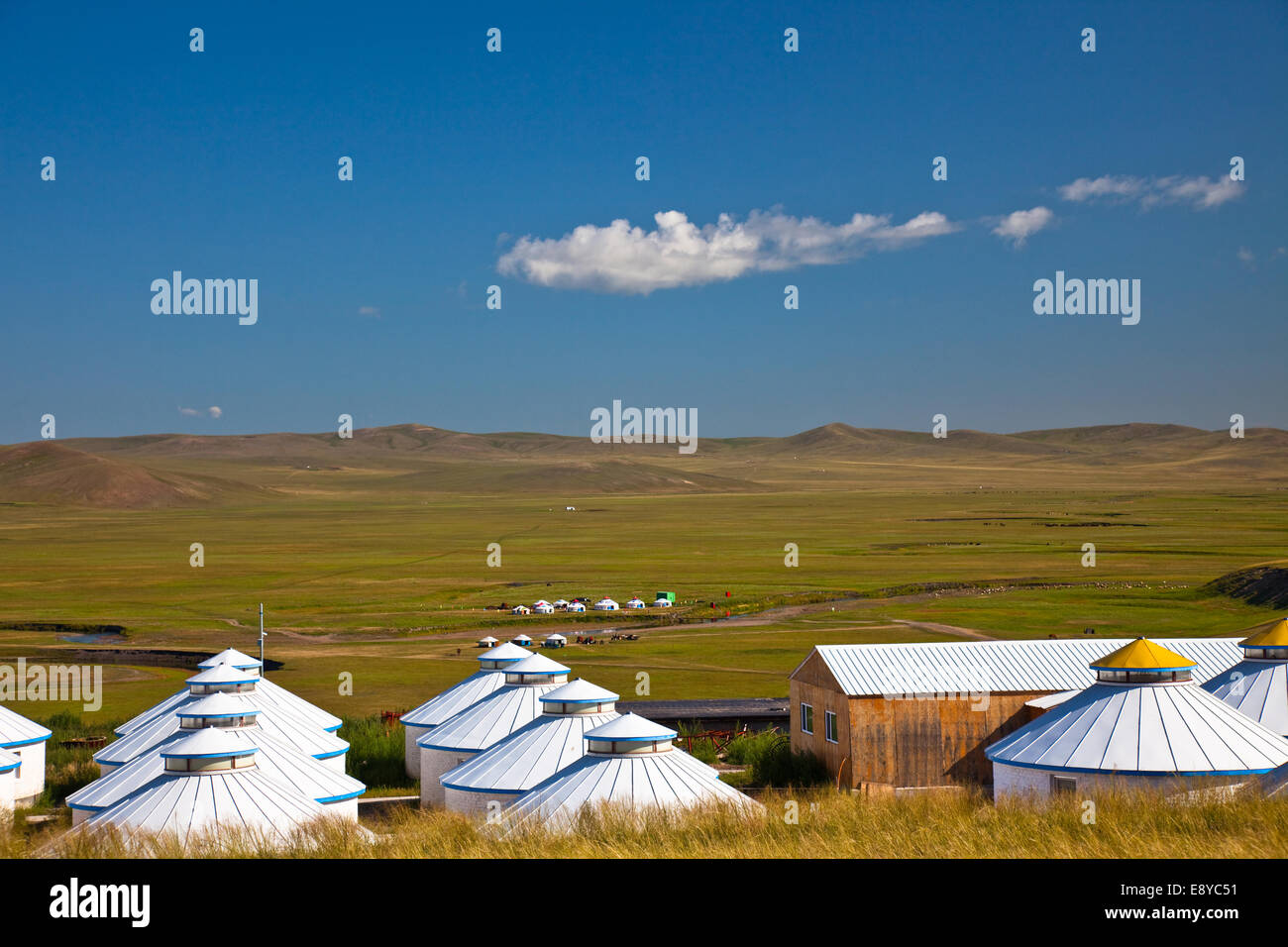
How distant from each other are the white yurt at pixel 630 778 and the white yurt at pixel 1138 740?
7.04 meters

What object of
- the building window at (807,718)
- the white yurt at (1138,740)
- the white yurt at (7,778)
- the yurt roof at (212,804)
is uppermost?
the white yurt at (1138,740)

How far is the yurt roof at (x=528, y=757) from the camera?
31625mm

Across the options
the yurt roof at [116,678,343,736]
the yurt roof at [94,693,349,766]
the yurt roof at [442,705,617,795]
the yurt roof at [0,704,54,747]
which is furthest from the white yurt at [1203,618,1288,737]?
the yurt roof at [0,704,54,747]

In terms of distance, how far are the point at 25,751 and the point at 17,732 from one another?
0.79 m

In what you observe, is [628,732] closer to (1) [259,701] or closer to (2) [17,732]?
(1) [259,701]

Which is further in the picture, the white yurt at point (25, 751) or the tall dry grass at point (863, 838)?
the white yurt at point (25, 751)

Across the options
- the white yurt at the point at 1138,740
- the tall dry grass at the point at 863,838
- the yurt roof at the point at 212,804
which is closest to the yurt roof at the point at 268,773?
the yurt roof at the point at 212,804

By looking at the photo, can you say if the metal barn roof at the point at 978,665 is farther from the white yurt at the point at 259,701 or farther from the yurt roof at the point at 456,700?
the white yurt at the point at 259,701

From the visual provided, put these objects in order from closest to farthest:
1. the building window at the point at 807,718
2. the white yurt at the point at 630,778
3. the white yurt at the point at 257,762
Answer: the white yurt at the point at 630,778 → the white yurt at the point at 257,762 → the building window at the point at 807,718

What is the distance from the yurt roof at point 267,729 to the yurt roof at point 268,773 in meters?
4.51

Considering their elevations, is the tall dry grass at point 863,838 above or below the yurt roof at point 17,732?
above

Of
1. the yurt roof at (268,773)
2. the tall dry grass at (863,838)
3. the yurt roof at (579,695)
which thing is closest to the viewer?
the tall dry grass at (863,838)

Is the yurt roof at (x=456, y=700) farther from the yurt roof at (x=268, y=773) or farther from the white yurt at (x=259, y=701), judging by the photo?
the yurt roof at (x=268, y=773)
